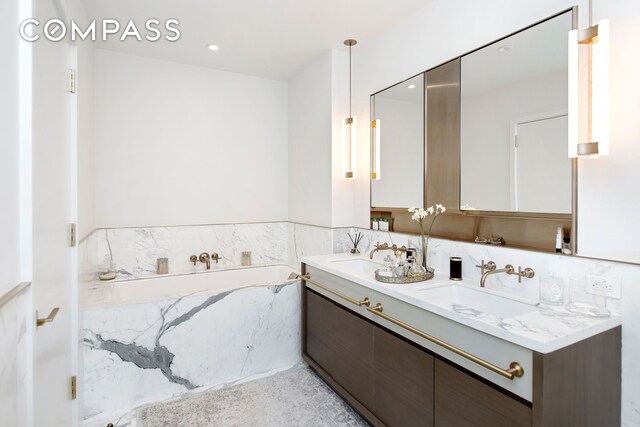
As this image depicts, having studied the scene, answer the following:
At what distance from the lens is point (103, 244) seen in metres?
3.14

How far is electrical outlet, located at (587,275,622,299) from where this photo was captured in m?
1.43

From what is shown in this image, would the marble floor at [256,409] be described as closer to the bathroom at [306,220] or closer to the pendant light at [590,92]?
the bathroom at [306,220]

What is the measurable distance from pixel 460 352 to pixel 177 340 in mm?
1907

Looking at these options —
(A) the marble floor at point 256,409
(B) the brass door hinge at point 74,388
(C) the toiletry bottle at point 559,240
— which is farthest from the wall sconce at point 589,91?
(B) the brass door hinge at point 74,388

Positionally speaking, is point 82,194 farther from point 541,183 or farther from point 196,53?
point 541,183

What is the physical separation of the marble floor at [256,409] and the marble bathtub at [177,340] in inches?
5.2

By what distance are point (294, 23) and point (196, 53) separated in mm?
1093

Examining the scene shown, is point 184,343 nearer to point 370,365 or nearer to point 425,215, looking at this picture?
point 370,365

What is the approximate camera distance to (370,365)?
6.64 ft

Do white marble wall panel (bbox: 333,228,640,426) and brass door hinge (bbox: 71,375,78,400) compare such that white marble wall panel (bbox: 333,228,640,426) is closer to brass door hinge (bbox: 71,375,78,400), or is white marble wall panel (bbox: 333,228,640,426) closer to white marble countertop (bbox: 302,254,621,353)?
white marble countertop (bbox: 302,254,621,353)

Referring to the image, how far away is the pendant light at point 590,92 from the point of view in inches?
54.1

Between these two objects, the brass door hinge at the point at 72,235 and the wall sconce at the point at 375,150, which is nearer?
the brass door hinge at the point at 72,235

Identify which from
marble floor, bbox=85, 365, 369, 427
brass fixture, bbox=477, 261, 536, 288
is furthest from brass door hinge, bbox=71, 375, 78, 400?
brass fixture, bbox=477, 261, 536, 288

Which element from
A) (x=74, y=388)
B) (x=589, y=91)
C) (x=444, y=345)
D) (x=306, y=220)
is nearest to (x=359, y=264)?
(x=306, y=220)
